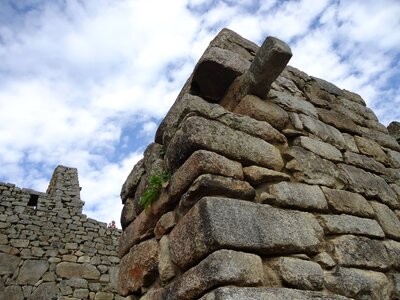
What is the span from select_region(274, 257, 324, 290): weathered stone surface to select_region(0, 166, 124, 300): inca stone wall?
267 inches

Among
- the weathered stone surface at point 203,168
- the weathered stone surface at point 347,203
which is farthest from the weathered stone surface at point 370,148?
the weathered stone surface at point 203,168

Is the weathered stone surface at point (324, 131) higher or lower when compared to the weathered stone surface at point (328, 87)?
lower

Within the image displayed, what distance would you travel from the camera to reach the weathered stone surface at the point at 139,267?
2235 millimetres

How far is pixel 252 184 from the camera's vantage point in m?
2.12

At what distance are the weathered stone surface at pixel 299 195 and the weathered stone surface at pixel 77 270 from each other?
678 cm

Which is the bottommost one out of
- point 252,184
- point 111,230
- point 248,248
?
point 248,248

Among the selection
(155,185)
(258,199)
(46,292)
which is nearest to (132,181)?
(155,185)

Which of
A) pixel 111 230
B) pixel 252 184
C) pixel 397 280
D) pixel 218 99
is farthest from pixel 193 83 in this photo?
pixel 111 230

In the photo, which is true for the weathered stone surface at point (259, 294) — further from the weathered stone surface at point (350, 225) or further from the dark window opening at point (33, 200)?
the dark window opening at point (33, 200)

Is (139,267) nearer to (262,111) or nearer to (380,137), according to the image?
(262,111)

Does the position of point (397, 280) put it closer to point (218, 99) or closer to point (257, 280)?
point (257, 280)

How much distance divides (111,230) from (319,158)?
723cm

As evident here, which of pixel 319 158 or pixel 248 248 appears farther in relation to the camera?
pixel 319 158

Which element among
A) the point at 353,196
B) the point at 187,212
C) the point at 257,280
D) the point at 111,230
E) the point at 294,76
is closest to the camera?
the point at 257,280
